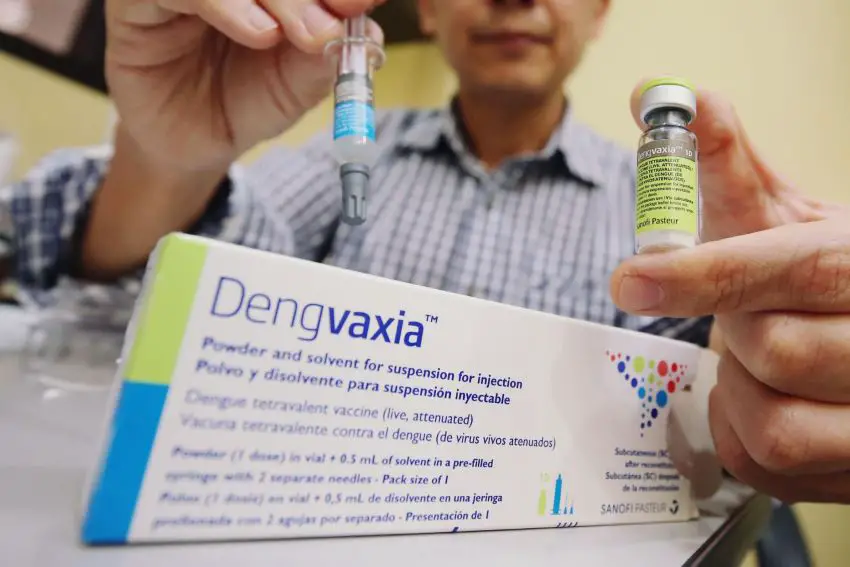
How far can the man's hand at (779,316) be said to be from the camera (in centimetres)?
28

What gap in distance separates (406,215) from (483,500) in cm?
58

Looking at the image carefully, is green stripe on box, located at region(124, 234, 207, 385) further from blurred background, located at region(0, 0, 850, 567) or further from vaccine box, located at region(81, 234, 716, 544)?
blurred background, located at region(0, 0, 850, 567)

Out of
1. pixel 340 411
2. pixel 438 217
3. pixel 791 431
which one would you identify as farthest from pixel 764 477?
pixel 438 217

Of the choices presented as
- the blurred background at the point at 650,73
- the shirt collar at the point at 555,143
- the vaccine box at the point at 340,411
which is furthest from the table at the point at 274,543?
the shirt collar at the point at 555,143

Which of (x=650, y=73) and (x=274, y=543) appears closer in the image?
(x=274, y=543)

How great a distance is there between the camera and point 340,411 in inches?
9.2

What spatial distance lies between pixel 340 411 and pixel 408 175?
667 millimetres

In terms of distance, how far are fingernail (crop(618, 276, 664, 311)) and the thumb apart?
0.47 ft

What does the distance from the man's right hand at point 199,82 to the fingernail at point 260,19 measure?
14 mm

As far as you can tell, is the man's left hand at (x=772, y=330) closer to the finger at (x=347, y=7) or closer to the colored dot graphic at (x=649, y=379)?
the colored dot graphic at (x=649, y=379)

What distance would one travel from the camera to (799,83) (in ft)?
3.36

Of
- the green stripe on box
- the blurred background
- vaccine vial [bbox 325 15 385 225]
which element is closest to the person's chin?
the blurred background

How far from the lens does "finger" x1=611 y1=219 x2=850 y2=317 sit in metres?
0.28

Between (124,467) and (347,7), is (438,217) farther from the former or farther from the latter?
(124,467)
